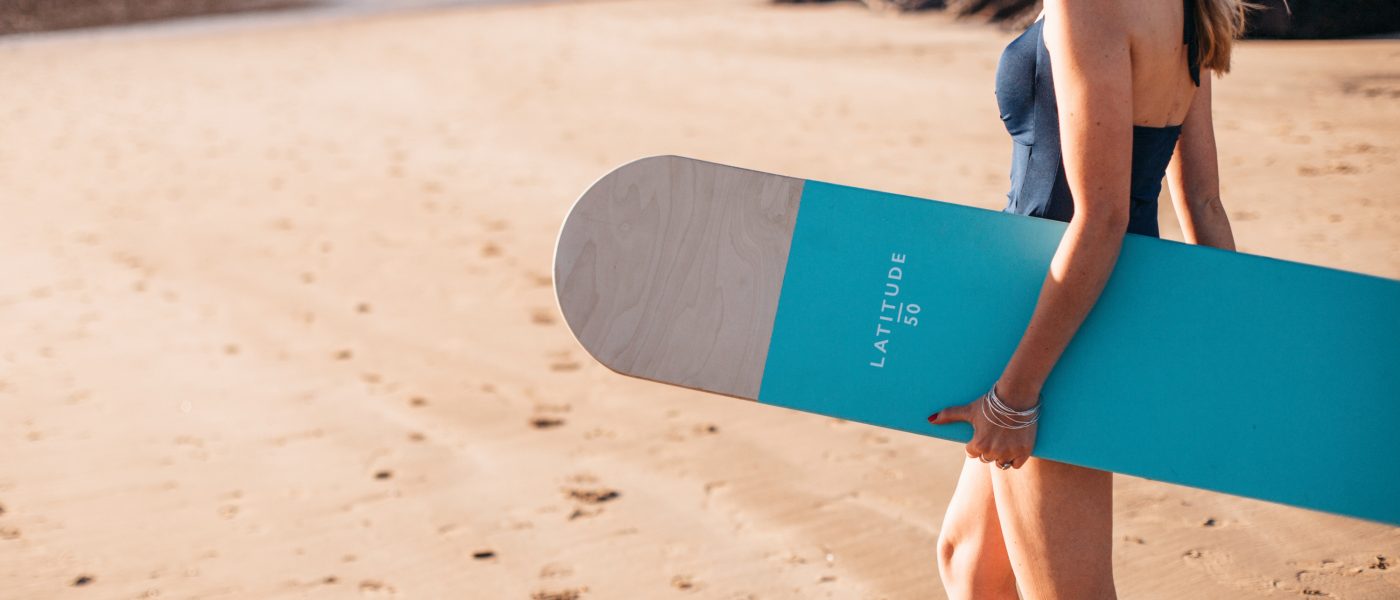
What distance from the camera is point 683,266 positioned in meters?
1.81

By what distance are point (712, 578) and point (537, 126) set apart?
265 inches

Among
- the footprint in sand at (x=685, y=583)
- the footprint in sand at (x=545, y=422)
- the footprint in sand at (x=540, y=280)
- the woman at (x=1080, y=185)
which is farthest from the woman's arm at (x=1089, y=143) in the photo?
the footprint in sand at (x=540, y=280)

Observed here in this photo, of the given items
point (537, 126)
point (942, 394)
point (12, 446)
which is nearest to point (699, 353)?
point (942, 394)

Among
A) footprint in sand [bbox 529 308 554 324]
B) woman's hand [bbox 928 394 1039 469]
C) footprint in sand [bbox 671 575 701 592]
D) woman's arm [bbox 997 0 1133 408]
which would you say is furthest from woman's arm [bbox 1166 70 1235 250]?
footprint in sand [bbox 529 308 554 324]

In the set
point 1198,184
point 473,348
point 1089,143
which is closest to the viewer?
point 1089,143

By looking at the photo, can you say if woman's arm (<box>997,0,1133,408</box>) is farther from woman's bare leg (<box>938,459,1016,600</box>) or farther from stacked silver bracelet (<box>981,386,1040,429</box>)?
woman's bare leg (<box>938,459,1016,600</box>)

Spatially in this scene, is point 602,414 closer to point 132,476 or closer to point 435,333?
point 435,333

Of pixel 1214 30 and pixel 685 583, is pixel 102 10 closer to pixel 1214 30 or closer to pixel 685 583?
pixel 685 583

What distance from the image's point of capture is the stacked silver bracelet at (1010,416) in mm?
1652

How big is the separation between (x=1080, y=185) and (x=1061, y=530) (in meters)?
0.53

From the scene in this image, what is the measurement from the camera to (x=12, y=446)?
4227 millimetres

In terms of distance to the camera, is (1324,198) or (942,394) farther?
(1324,198)

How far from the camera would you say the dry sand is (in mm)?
3232

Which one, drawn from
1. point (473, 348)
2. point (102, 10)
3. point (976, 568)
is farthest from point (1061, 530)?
point (102, 10)
